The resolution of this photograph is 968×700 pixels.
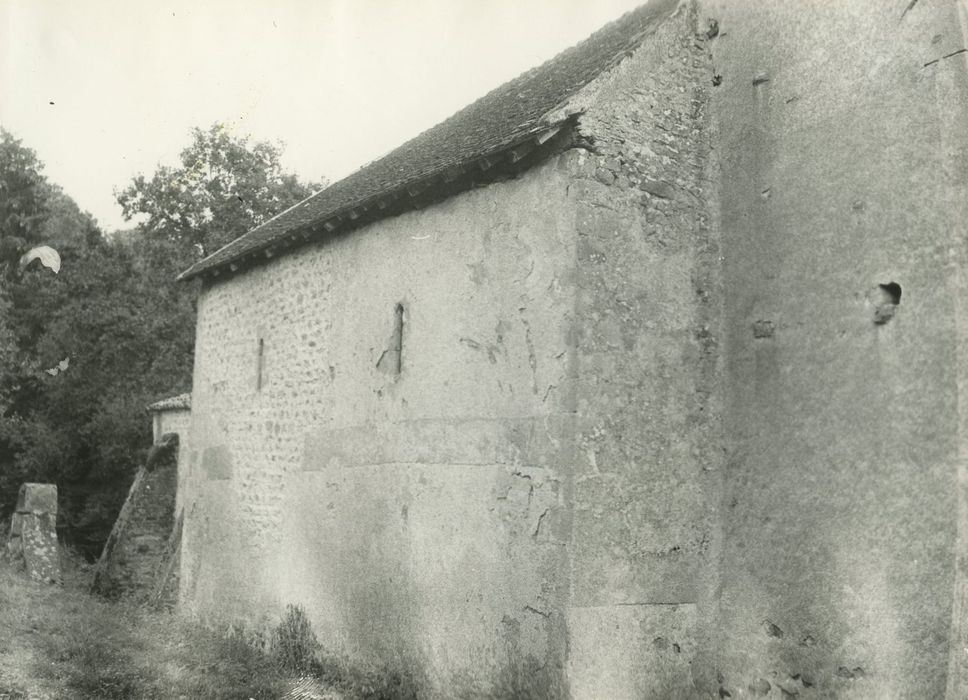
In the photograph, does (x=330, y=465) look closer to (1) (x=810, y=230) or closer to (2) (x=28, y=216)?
(1) (x=810, y=230)

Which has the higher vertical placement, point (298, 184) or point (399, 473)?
point (298, 184)

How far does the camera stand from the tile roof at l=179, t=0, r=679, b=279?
6910mm

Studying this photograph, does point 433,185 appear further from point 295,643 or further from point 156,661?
point 156,661

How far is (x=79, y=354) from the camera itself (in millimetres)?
21094

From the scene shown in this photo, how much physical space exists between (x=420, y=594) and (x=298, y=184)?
73.9ft

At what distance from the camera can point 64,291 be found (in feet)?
70.7

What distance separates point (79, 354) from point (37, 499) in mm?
7587

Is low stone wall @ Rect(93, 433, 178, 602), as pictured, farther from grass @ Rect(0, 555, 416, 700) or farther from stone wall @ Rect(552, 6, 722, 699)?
stone wall @ Rect(552, 6, 722, 699)

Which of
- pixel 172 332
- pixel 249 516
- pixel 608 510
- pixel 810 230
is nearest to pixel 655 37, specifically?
pixel 810 230

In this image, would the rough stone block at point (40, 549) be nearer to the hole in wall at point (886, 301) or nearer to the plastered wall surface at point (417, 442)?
the plastered wall surface at point (417, 442)

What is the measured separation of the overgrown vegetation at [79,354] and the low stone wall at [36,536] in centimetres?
472

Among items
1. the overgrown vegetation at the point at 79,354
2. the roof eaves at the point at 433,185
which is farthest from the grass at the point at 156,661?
the overgrown vegetation at the point at 79,354

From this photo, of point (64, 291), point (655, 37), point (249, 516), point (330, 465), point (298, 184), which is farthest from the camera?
point (298, 184)

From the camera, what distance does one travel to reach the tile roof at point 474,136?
22.7 ft
